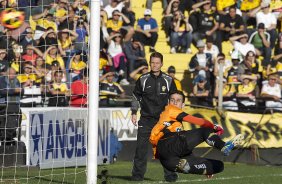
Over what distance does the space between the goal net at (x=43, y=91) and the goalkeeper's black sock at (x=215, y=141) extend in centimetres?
402

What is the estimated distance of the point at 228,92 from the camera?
22562mm

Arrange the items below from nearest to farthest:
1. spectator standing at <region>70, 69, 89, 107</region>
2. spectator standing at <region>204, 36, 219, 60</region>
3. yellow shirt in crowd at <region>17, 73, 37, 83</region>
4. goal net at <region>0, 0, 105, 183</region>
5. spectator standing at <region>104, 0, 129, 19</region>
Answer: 1. spectator standing at <region>70, 69, 89, 107</region>
2. goal net at <region>0, 0, 105, 183</region>
3. yellow shirt in crowd at <region>17, 73, 37, 83</region>
4. spectator standing at <region>204, 36, 219, 60</region>
5. spectator standing at <region>104, 0, 129, 19</region>

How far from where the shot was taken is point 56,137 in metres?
17.3

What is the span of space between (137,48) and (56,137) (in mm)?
6316

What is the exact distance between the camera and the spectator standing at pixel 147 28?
941 inches

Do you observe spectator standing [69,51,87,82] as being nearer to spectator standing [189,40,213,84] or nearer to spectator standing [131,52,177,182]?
spectator standing [131,52,177,182]

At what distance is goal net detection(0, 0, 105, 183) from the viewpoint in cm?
1620

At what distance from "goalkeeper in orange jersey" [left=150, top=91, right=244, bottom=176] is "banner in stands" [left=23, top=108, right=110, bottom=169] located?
5.09 meters

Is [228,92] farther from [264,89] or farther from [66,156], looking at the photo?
[66,156]

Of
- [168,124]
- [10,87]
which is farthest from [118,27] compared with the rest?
[168,124]

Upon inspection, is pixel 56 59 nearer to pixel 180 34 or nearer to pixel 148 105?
pixel 148 105

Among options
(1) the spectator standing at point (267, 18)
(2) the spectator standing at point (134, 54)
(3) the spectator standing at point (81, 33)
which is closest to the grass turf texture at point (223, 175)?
(3) the spectator standing at point (81, 33)

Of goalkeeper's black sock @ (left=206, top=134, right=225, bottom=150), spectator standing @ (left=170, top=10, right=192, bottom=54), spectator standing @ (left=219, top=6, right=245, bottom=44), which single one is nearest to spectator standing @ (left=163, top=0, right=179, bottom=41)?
spectator standing @ (left=170, top=10, right=192, bottom=54)

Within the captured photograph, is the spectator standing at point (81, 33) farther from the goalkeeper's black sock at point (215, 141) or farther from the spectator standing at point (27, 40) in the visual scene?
the goalkeeper's black sock at point (215, 141)
